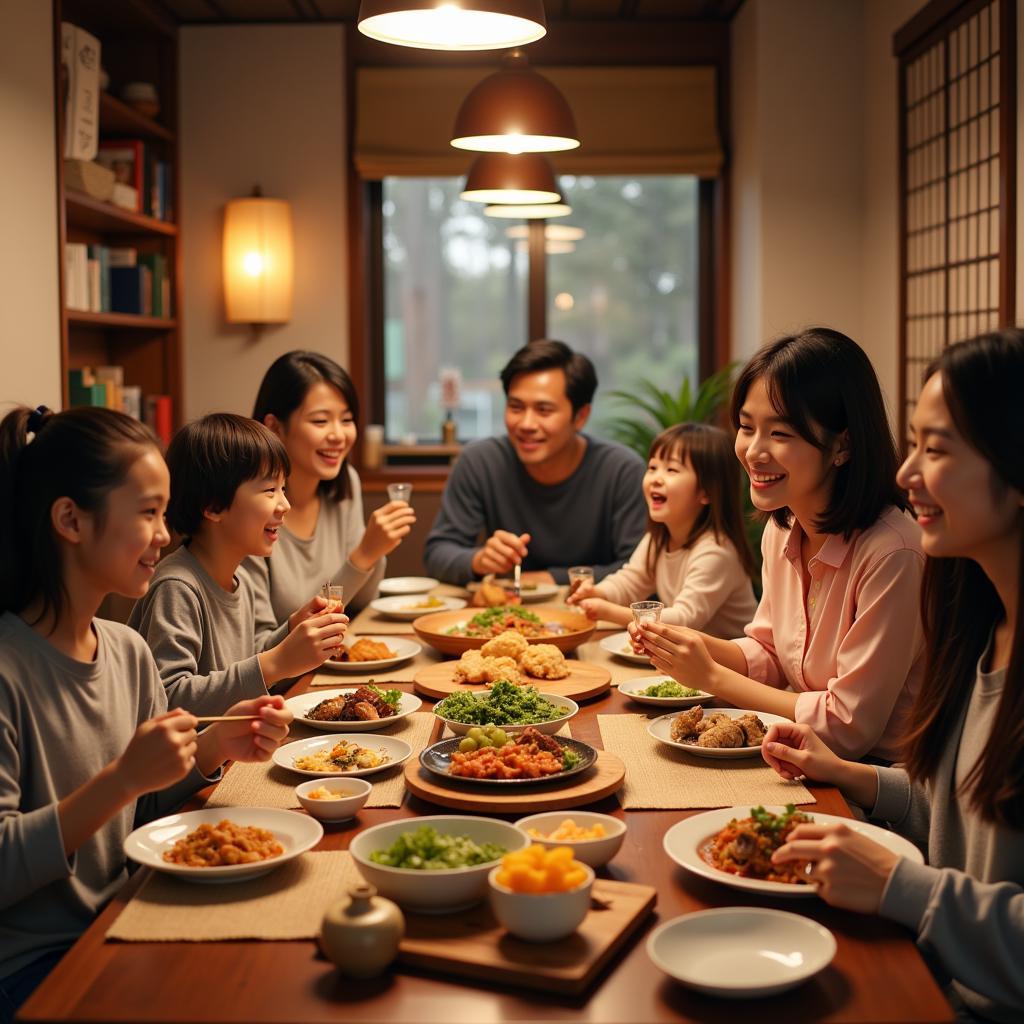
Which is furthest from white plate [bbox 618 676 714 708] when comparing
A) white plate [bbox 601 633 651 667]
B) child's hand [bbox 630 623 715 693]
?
white plate [bbox 601 633 651 667]

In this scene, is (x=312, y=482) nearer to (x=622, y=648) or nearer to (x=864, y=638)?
(x=622, y=648)

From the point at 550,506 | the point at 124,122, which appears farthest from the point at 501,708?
the point at 124,122

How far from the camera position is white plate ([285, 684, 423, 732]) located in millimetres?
2037

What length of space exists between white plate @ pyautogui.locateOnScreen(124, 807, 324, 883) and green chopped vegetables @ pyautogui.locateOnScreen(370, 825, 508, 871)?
0.14 m

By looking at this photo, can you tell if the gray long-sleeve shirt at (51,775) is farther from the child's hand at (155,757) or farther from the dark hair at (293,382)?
the dark hair at (293,382)

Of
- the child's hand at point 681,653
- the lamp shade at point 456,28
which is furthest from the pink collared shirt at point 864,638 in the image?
the lamp shade at point 456,28

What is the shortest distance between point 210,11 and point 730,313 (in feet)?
9.17

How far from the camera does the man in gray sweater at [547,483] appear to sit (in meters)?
3.92

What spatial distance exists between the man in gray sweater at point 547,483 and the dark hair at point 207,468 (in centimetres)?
152

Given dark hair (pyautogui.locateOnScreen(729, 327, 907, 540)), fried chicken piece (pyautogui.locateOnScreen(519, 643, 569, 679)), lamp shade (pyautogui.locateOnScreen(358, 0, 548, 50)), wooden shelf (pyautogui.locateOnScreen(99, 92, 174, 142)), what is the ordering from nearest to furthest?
dark hair (pyautogui.locateOnScreen(729, 327, 907, 540)) < lamp shade (pyautogui.locateOnScreen(358, 0, 548, 50)) < fried chicken piece (pyautogui.locateOnScreen(519, 643, 569, 679)) < wooden shelf (pyautogui.locateOnScreen(99, 92, 174, 142))

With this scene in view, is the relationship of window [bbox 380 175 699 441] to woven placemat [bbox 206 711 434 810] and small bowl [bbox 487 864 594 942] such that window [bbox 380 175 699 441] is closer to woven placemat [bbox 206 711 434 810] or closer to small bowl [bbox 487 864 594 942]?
woven placemat [bbox 206 711 434 810]

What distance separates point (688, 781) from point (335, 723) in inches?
24.3

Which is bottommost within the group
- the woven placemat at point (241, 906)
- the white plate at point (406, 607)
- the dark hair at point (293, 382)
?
the woven placemat at point (241, 906)

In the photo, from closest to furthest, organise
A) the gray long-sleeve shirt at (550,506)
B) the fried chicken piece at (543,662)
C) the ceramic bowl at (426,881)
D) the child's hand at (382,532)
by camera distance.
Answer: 1. the ceramic bowl at (426,881)
2. the fried chicken piece at (543,662)
3. the child's hand at (382,532)
4. the gray long-sleeve shirt at (550,506)
